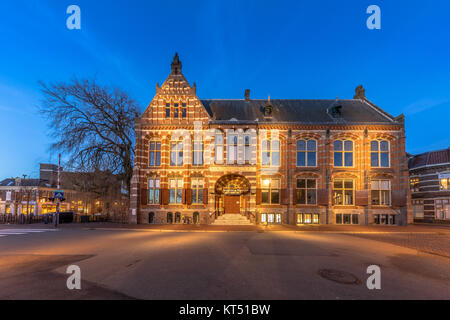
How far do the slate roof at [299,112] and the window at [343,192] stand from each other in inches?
264

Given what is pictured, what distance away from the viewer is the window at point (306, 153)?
22734 mm

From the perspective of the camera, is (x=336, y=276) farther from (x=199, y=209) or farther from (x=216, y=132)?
(x=216, y=132)

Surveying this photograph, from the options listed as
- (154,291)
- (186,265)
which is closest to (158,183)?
(186,265)

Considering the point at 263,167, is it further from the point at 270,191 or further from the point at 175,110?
the point at 175,110

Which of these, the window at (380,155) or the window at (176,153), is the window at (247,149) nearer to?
the window at (176,153)

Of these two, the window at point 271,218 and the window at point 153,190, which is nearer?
the window at point 271,218

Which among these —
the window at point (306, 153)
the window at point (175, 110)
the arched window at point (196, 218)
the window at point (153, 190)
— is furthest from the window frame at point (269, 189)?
the window at point (175, 110)

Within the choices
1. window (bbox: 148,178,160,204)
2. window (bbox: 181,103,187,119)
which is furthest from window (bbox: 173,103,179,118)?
window (bbox: 148,178,160,204)

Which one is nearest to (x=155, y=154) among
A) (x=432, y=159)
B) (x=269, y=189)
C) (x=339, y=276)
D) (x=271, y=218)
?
(x=269, y=189)

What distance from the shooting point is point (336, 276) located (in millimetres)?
6465

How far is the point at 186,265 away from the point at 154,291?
2.23 meters

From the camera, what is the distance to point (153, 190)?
22250 mm

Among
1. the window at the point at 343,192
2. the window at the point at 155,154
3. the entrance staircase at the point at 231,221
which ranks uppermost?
the window at the point at 155,154

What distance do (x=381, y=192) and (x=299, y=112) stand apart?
12571mm
